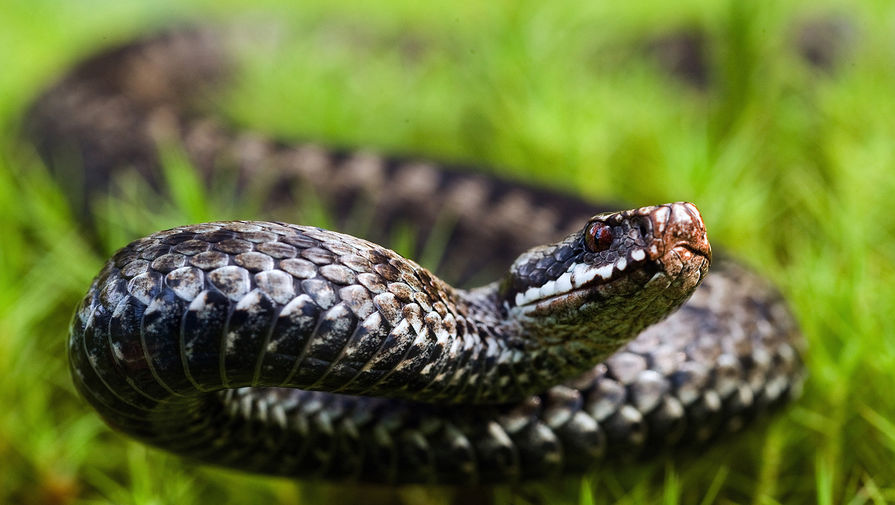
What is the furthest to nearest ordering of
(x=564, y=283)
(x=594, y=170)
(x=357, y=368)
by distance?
(x=594, y=170), (x=564, y=283), (x=357, y=368)

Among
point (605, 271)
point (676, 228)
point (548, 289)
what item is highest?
point (676, 228)

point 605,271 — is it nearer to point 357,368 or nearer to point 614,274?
point 614,274

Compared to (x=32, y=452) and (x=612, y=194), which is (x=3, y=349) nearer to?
(x=32, y=452)

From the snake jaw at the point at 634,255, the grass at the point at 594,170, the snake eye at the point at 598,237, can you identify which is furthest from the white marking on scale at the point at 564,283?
the grass at the point at 594,170

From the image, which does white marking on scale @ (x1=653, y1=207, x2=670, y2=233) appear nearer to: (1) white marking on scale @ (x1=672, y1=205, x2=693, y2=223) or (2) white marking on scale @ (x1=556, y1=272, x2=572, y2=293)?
(1) white marking on scale @ (x1=672, y1=205, x2=693, y2=223)

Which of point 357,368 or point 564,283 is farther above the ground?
point 564,283

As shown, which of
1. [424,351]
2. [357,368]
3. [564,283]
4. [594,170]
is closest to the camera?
[357,368]

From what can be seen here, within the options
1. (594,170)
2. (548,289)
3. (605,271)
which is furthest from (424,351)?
(594,170)
